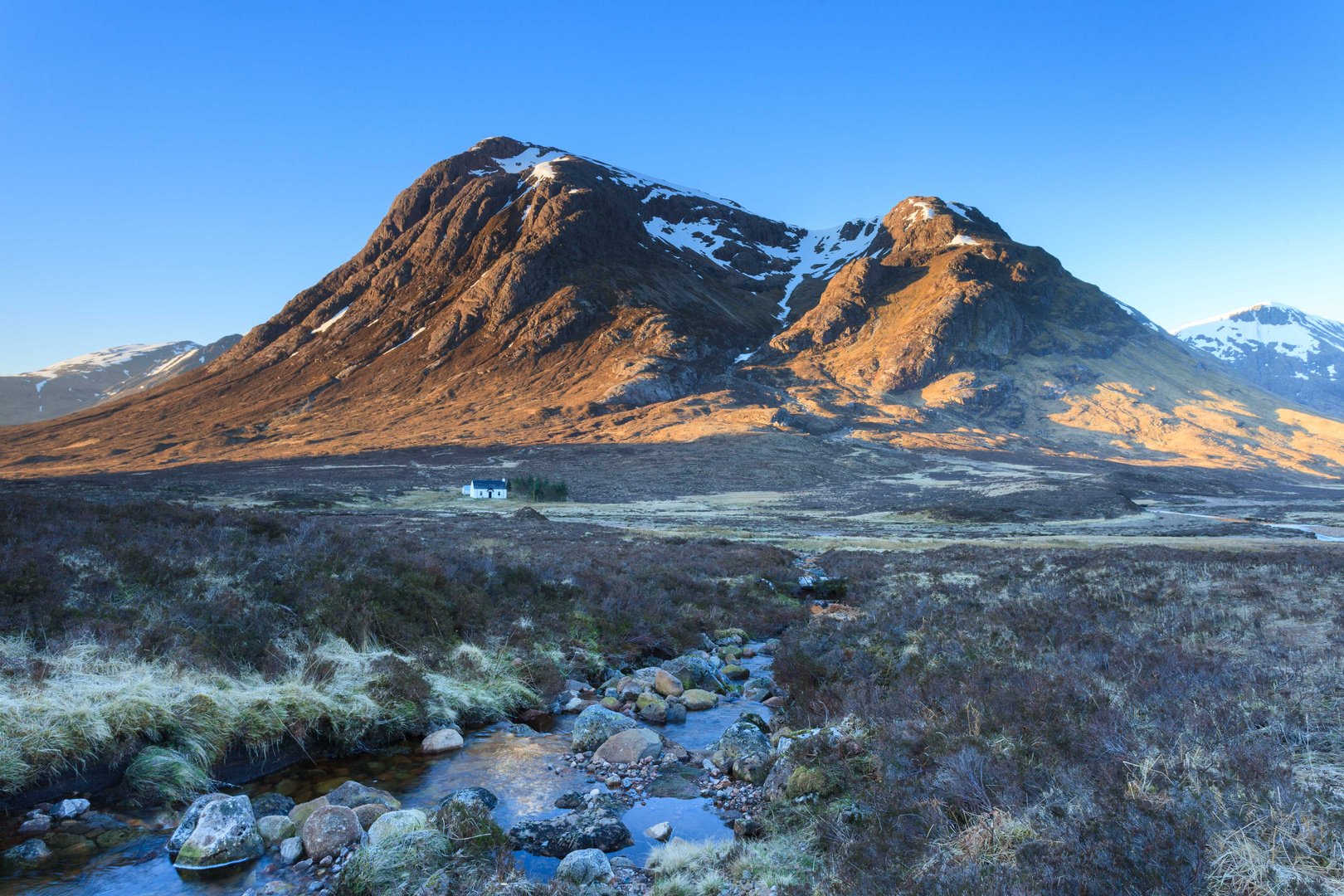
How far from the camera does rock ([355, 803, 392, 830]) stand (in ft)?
26.5

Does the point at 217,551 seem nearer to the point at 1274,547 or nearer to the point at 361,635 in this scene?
the point at 361,635

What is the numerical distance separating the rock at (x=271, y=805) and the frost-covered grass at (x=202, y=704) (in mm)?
1259

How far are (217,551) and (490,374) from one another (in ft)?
587

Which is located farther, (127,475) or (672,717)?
(127,475)

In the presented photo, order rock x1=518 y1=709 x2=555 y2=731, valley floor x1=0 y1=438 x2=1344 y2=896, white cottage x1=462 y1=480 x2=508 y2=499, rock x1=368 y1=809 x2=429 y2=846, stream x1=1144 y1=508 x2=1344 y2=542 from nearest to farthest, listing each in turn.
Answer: valley floor x1=0 y1=438 x2=1344 y2=896
rock x1=368 y1=809 x2=429 y2=846
rock x1=518 y1=709 x2=555 y2=731
stream x1=1144 y1=508 x2=1344 y2=542
white cottage x1=462 y1=480 x2=508 y2=499

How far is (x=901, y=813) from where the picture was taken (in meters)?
Answer: 6.82

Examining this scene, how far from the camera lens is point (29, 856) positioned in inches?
292

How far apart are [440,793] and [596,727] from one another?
9.44ft

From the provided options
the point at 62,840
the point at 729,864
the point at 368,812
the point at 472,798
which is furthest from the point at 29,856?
the point at 729,864

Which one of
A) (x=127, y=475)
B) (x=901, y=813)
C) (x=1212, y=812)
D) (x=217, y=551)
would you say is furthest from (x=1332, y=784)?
(x=127, y=475)

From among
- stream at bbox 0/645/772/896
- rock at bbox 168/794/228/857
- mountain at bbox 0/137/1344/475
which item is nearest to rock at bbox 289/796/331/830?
stream at bbox 0/645/772/896

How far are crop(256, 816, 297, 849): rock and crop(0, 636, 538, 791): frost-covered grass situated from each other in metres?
2.01

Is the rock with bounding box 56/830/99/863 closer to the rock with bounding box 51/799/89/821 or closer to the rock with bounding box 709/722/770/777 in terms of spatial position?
the rock with bounding box 51/799/89/821

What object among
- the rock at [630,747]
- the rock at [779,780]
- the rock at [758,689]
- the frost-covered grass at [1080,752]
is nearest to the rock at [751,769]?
the rock at [779,780]
